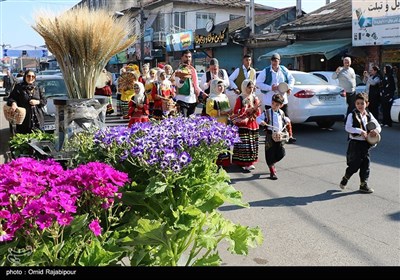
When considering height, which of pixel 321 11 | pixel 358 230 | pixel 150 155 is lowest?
pixel 358 230

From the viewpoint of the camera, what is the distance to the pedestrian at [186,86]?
8.38 metres

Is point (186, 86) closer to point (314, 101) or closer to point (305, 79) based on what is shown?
point (314, 101)

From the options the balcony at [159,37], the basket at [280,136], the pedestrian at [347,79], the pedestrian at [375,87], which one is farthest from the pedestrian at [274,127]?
the balcony at [159,37]

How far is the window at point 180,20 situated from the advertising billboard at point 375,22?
21.7 m

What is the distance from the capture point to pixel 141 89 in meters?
8.24

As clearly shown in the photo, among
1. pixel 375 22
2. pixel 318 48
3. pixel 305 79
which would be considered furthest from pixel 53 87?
pixel 318 48

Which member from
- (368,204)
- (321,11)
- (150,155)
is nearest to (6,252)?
(150,155)

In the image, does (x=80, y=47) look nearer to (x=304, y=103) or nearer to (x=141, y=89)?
(x=141, y=89)

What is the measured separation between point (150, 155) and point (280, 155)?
12.9ft

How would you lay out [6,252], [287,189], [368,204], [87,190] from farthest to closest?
1. [287,189]
2. [368,204]
3. [87,190]
4. [6,252]

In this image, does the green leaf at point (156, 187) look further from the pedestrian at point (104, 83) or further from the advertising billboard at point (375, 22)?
the advertising billboard at point (375, 22)

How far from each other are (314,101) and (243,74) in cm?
228

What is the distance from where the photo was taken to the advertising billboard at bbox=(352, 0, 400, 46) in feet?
49.5

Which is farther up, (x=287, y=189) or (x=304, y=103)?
(x=304, y=103)
